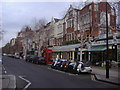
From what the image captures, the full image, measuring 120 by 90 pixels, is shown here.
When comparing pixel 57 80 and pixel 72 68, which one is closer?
pixel 57 80

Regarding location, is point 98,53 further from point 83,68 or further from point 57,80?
point 57,80

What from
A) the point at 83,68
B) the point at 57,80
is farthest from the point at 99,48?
the point at 57,80

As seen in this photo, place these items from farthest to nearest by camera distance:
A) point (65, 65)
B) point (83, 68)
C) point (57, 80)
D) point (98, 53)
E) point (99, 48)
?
1. point (98, 53)
2. point (99, 48)
3. point (65, 65)
4. point (83, 68)
5. point (57, 80)

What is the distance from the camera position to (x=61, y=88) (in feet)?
39.0

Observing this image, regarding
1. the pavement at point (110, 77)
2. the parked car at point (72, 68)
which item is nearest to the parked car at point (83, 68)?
the parked car at point (72, 68)

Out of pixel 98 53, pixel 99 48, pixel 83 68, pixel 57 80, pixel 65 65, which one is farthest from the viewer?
pixel 98 53

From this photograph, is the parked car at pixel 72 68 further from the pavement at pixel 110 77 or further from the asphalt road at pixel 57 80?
the pavement at pixel 110 77

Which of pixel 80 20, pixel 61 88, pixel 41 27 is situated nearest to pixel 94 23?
pixel 80 20

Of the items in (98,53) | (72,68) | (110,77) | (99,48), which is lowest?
(110,77)

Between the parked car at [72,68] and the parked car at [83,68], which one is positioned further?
the parked car at [72,68]

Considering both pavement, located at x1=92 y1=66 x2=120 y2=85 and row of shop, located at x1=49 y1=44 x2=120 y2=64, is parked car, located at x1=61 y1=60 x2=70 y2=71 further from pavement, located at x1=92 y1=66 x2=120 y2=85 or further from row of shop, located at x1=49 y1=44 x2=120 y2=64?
row of shop, located at x1=49 y1=44 x2=120 y2=64

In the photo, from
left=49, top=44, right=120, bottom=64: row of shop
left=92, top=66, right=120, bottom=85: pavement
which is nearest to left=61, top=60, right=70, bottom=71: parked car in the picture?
left=92, top=66, right=120, bottom=85: pavement

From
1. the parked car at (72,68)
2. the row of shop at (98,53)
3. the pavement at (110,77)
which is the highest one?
the row of shop at (98,53)

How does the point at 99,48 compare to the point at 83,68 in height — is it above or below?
above
